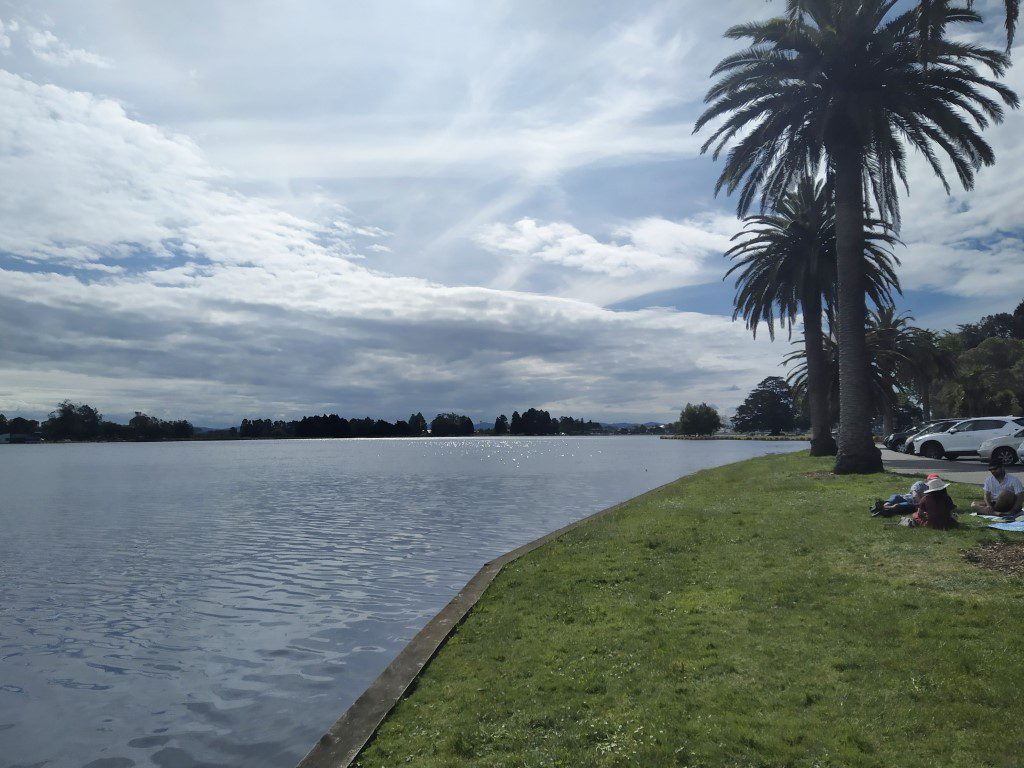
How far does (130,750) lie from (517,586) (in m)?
5.71

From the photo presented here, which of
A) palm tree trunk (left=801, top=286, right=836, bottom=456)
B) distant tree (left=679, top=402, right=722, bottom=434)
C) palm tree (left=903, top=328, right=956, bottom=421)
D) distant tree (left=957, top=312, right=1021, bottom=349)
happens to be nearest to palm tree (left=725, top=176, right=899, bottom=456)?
palm tree trunk (left=801, top=286, right=836, bottom=456)

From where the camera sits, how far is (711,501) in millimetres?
20641

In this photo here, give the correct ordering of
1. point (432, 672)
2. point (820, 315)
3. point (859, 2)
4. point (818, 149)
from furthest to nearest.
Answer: point (820, 315)
point (818, 149)
point (859, 2)
point (432, 672)

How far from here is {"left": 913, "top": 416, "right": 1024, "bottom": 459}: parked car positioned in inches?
1219

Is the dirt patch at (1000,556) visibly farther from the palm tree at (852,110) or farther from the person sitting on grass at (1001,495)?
the palm tree at (852,110)

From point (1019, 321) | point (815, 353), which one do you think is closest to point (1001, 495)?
point (815, 353)

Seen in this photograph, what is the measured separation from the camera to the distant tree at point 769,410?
185 meters

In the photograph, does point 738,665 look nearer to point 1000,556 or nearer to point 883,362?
point 1000,556

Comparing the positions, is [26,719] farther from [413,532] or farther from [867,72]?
[867,72]

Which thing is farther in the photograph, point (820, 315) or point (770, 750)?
point (820, 315)

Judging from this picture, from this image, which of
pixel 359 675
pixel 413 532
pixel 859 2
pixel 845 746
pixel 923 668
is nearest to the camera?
pixel 845 746

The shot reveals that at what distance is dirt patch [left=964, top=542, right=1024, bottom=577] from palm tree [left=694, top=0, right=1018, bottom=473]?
50.3 ft

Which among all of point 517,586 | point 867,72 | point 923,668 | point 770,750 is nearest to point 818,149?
point 867,72

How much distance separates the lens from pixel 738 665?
6.84 metres
